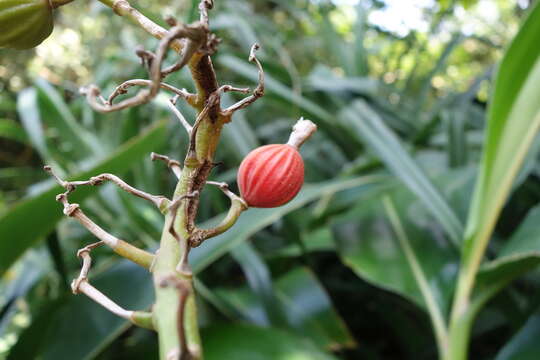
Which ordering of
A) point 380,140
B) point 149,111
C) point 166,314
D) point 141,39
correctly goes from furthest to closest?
point 141,39, point 149,111, point 380,140, point 166,314

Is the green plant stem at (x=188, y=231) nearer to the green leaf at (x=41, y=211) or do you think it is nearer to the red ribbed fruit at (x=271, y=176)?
the red ribbed fruit at (x=271, y=176)

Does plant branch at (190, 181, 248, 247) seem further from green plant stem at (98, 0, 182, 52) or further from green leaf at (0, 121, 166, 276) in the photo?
green leaf at (0, 121, 166, 276)

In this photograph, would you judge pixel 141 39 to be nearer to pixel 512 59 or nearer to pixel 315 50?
pixel 315 50

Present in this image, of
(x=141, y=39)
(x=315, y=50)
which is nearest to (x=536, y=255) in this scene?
(x=315, y=50)

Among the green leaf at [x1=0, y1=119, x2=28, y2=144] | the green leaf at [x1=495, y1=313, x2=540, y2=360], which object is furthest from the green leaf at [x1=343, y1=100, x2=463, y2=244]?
the green leaf at [x1=0, y1=119, x2=28, y2=144]

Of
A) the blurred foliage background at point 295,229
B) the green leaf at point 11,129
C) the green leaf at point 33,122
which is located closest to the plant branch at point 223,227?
the blurred foliage background at point 295,229
